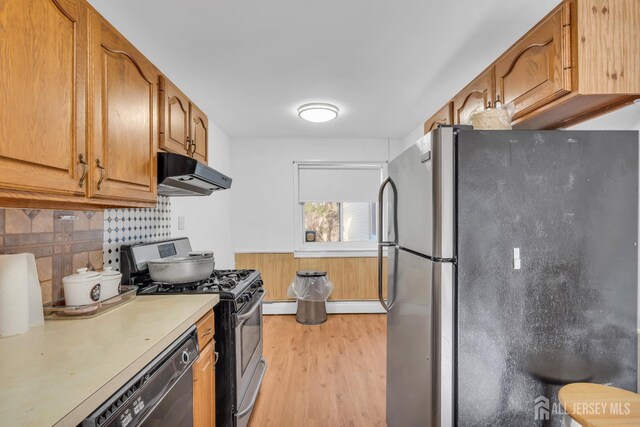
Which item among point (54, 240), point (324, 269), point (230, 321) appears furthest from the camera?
point (324, 269)

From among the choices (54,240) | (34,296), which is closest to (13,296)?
(34,296)

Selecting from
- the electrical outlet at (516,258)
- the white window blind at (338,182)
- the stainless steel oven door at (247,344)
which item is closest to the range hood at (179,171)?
the stainless steel oven door at (247,344)

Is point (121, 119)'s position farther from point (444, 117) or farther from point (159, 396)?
point (444, 117)

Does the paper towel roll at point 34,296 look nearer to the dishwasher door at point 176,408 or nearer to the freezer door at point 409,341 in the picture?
the dishwasher door at point 176,408

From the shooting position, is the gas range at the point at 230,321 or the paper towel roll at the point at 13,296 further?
the gas range at the point at 230,321

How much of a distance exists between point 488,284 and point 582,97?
0.85 metres

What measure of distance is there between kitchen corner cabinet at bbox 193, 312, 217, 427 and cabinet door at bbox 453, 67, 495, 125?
1.83 m

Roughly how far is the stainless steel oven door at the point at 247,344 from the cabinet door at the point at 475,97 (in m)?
1.73

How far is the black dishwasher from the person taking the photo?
79cm

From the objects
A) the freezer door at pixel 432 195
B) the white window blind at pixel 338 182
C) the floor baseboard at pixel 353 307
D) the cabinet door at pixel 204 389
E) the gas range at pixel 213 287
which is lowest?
the floor baseboard at pixel 353 307

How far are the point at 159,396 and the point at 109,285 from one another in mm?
709

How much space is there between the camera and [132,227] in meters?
1.97

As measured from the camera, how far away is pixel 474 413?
3.78 ft

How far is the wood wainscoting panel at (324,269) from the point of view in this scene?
3.89 metres
